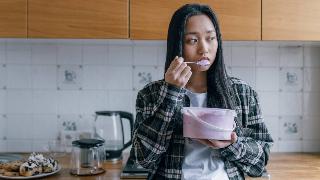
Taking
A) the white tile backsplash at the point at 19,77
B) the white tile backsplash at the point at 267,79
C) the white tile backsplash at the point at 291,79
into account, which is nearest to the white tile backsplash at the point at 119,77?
the white tile backsplash at the point at 19,77

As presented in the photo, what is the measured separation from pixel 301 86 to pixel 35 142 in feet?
4.30

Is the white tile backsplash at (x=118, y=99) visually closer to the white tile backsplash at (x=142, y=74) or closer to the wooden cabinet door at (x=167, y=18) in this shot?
the white tile backsplash at (x=142, y=74)

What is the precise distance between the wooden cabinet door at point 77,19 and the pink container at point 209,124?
2.23ft

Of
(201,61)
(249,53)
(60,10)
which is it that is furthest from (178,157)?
(249,53)

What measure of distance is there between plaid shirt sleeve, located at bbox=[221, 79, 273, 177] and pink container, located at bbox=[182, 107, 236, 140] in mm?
101

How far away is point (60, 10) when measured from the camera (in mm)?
1539

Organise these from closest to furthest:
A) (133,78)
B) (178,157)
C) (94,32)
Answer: (178,157) < (94,32) < (133,78)

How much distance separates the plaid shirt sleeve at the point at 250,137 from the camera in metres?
1.06

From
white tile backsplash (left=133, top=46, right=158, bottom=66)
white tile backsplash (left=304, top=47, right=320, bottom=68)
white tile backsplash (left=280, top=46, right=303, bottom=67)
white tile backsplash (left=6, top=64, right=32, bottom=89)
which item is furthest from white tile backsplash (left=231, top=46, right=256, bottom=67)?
white tile backsplash (left=6, top=64, right=32, bottom=89)

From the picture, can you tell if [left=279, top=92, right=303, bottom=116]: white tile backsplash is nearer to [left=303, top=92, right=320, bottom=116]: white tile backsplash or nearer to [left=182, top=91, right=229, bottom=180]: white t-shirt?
[left=303, top=92, right=320, bottom=116]: white tile backsplash

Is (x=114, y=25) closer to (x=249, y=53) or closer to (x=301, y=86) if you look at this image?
(x=249, y=53)

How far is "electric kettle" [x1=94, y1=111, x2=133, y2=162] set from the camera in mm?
1746

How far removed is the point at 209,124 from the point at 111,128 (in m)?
0.93

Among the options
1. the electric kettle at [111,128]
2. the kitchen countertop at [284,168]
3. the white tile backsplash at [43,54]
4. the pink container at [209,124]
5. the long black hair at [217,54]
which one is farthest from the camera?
the white tile backsplash at [43,54]
